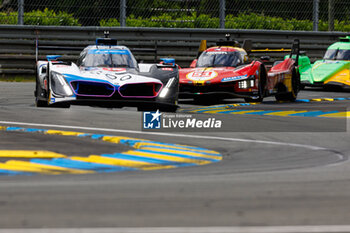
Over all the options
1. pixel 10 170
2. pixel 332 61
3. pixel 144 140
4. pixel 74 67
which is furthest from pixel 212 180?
pixel 332 61

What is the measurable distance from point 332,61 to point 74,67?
331 inches

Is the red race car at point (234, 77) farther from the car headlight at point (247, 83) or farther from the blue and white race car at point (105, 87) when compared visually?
the blue and white race car at point (105, 87)

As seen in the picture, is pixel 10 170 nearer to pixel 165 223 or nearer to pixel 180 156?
pixel 180 156

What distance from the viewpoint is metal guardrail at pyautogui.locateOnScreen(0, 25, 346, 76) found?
1939 cm

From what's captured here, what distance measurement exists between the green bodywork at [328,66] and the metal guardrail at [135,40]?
2.74m

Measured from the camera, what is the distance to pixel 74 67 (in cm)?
1181

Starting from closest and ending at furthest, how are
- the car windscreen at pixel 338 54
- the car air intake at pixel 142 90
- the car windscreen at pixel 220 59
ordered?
the car air intake at pixel 142 90 → the car windscreen at pixel 220 59 → the car windscreen at pixel 338 54

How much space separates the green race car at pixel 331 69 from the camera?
57.8 ft

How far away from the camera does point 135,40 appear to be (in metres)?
20.2

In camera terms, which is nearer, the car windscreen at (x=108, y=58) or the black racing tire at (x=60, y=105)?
the black racing tire at (x=60, y=105)

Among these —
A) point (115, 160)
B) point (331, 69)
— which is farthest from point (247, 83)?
point (115, 160)

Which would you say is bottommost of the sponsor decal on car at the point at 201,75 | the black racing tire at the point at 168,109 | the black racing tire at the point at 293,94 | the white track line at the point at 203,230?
the black racing tire at the point at 293,94

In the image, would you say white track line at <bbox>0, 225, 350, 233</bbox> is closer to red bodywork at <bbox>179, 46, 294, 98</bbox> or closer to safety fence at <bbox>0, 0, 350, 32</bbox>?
red bodywork at <bbox>179, 46, 294, 98</bbox>

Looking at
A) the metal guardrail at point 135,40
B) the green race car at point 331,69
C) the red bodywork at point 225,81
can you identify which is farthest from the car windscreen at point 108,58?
the metal guardrail at point 135,40
